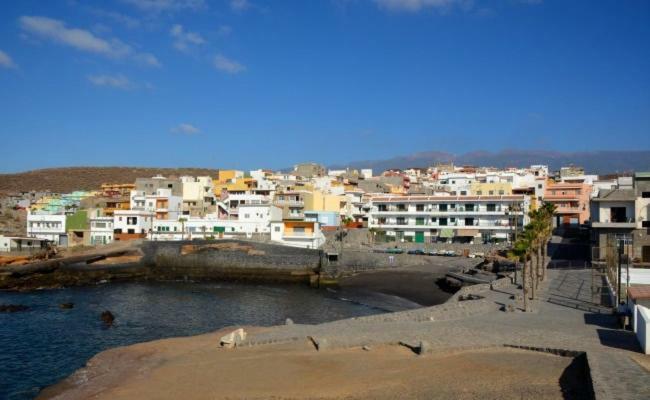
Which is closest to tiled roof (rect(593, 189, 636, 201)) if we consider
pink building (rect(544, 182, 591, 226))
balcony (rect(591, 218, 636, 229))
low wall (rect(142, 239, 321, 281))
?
balcony (rect(591, 218, 636, 229))

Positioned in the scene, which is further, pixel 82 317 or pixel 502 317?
pixel 82 317

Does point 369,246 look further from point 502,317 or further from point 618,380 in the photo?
point 618,380

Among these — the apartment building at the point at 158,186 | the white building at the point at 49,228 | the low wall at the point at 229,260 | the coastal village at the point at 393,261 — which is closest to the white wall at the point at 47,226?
the white building at the point at 49,228

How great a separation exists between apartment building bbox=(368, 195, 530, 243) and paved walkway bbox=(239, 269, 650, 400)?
125 feet

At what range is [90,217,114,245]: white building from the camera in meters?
85.4

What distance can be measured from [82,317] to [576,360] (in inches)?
1365

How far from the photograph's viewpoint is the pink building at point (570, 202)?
276 ft

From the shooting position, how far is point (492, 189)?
8956 cm

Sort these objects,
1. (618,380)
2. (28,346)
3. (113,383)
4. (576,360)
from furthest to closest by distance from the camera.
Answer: (28,346)
(113,383)
(576,360)
(618,380)

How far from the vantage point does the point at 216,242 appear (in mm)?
71375

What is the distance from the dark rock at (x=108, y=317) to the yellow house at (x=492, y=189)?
62345 millimetres

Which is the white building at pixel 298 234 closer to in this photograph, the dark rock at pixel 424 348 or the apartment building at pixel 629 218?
the apartment building at pixel 629 218

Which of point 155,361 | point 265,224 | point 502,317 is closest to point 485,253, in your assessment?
point 265,224

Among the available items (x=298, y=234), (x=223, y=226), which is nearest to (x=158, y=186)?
(x=223, y=226)
